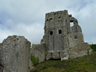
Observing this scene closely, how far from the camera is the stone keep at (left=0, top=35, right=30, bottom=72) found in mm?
4457

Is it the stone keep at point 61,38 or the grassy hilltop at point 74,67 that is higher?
the stone keep at point 61,38

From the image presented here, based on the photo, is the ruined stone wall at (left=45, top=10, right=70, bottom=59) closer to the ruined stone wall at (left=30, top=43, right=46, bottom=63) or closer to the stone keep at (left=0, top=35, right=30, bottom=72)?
the ruined stone wall at (left=30, top=43, right=46, bottom=63)

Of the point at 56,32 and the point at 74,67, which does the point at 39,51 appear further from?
the point at 74,67

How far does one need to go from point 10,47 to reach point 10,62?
589mm

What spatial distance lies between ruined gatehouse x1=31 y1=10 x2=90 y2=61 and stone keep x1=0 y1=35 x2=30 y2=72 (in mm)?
19178

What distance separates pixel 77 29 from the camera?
98.9 feet

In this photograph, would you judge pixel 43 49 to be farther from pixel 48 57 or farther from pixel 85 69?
pixel 85 69

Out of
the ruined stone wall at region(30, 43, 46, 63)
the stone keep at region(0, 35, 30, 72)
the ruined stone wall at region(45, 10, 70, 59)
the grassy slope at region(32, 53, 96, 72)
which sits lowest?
the grassy slope at region(32, 53, 96, 72)

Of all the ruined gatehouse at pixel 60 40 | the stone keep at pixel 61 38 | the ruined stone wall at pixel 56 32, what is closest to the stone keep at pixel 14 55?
the ruined gatehouse at pixel 60 40

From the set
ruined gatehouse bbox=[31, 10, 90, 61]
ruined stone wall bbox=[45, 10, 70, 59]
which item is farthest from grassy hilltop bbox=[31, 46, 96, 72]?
ruined stone wall bbox=[45, 10, 70, 59]

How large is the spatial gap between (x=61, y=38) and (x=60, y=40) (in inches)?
20.3

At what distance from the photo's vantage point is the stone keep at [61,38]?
83.9 feet

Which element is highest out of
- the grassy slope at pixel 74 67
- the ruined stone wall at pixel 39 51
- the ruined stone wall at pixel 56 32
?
the ruined stone wall at pixel 56 32

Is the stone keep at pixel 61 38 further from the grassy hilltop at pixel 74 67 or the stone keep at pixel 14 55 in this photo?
the stone keep at pixel 14 55
